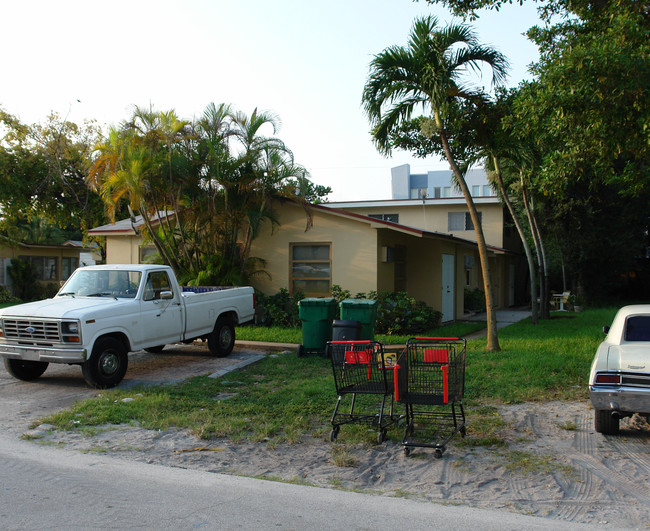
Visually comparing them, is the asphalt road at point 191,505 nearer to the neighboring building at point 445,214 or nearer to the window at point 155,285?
the window at point 155,285

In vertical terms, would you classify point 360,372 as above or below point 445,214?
below

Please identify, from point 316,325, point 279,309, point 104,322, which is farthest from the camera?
point 279,309

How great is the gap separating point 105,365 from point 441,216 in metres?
21.1

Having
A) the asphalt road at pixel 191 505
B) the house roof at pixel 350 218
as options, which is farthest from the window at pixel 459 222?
the asphalt road at pixel 191 505

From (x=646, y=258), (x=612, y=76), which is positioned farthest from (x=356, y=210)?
(x=612, y=76)

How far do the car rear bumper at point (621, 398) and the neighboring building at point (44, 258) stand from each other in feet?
94.3

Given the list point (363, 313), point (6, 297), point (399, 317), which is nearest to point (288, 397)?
point (363, 313)

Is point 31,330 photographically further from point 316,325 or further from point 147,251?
point 147,251

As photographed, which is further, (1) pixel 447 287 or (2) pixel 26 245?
(2) pixel 26 245

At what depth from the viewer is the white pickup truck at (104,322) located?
8859mm

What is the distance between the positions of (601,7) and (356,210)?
1810 cm

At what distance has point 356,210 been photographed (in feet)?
94.1

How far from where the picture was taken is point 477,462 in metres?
5.84

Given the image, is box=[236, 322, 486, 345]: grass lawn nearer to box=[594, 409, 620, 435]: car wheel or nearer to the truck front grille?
the truck front grille
